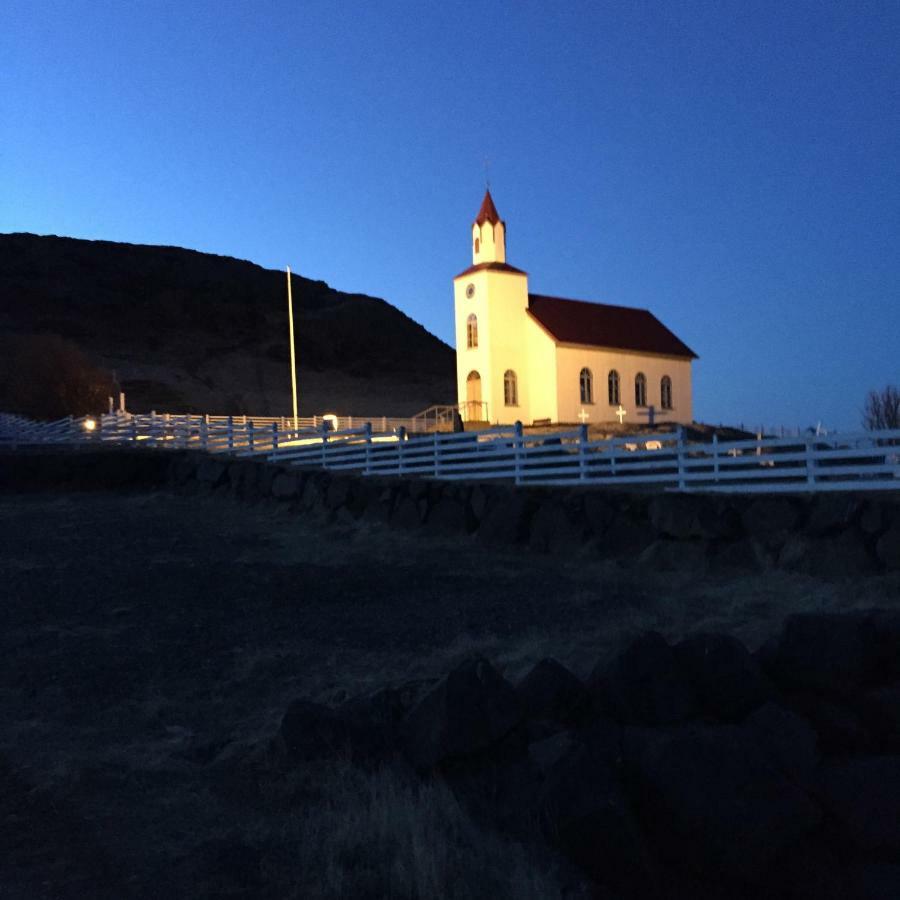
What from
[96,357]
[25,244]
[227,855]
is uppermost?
[25,244]

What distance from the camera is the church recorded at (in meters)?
33.5

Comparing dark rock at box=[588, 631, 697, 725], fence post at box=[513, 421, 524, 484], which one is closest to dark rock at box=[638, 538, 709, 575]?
fence post at box=[513, 421, 524, 484]

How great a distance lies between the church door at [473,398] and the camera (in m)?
34.2

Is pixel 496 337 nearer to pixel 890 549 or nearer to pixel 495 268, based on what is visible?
pixel 495 268

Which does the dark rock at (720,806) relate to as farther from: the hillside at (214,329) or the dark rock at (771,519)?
the hillside at (214,329)

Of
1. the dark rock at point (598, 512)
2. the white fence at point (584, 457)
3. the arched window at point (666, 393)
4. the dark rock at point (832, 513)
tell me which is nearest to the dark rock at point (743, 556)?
the dark rock at point (832, 513)

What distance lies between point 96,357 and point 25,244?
4768 centimetres

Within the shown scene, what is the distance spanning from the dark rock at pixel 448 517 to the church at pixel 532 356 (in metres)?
17.3

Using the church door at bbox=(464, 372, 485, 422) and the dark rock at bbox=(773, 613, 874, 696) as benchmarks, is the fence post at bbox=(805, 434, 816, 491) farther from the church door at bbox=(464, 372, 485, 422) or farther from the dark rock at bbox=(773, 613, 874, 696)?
the church door at bbox=(464, 372, 485, 422)

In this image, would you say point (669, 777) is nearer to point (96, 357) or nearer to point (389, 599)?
point (389, 599)

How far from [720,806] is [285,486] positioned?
1669cm

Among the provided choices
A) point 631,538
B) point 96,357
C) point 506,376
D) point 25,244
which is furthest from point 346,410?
point 631,538

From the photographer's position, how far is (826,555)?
10.5 meters

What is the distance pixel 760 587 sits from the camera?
10.2 metres
